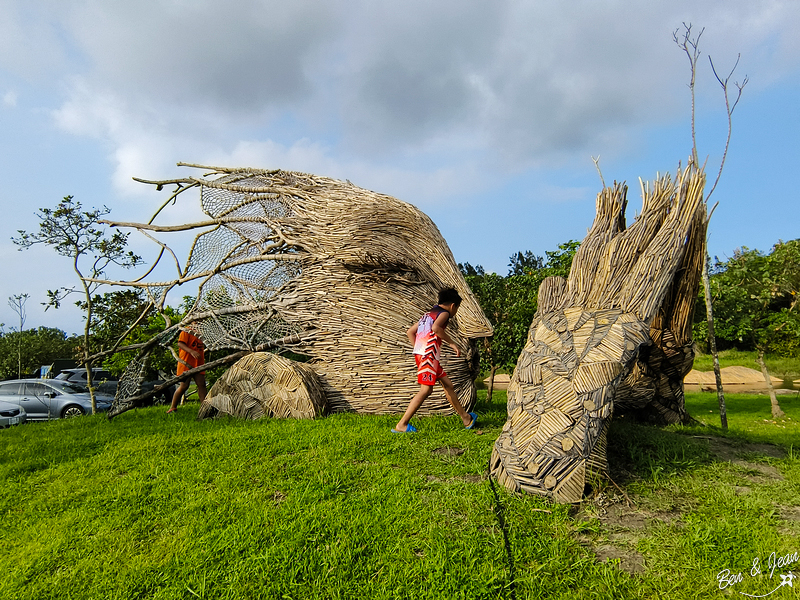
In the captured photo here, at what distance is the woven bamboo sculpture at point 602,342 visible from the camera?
3443 millimetres

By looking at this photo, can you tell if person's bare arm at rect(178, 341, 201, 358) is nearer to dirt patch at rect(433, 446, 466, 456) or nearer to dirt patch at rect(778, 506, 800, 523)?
Answer: dirt patch at rect(433, 446, 466, 456)

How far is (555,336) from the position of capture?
162 inches

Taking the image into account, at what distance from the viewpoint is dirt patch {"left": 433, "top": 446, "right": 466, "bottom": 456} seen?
446 cm

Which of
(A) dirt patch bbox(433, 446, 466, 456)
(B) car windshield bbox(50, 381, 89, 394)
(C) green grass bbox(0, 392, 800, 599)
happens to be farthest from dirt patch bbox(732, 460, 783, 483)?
(B) car windshield bbox(50, 381, 89, 394)

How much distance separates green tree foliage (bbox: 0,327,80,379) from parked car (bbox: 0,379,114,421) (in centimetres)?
1440

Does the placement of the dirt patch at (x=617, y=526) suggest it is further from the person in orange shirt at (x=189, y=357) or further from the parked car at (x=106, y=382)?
the parked car at (x=106, y=382)

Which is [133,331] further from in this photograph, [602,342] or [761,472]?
[761,472]

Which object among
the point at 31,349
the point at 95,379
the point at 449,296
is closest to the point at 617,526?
the point at 449,296

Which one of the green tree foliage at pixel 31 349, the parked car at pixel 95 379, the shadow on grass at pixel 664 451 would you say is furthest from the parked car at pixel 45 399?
the green tree foliage at pixel 31 349

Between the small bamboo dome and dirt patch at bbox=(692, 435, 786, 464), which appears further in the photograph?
the small bamboo dome

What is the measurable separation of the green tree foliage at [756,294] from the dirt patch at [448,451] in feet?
34.9

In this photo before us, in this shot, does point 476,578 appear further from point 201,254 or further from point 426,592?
point 201,254

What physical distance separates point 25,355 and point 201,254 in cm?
2741

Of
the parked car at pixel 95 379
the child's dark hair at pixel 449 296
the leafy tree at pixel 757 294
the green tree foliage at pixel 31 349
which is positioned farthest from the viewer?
the green tree foliage at pixel 31 349
